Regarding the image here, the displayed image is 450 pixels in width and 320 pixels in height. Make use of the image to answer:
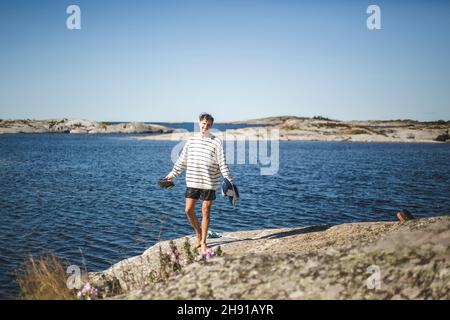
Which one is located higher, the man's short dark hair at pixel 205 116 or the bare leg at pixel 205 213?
the man's short dark hair at pixel 205 116

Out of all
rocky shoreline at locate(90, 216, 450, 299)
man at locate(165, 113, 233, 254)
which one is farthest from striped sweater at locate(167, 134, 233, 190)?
rocky shoreline at locate(90, 216, 450, 299)

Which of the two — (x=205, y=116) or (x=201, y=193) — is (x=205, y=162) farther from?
(x=205, y=116)

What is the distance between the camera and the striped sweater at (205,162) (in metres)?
8.34

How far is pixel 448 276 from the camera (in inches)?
171

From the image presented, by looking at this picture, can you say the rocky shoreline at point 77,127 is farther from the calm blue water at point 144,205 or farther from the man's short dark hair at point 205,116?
the man's short dark hair at point 205,116

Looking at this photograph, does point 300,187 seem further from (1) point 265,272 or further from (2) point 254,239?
(1) point 265,272

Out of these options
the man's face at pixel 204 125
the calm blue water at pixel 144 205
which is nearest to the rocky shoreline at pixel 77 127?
the calm blue water at pixel 144 205

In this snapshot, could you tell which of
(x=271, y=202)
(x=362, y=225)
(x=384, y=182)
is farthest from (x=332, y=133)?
(x=362, y=225)

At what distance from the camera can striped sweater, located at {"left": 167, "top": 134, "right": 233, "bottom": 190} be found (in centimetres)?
834

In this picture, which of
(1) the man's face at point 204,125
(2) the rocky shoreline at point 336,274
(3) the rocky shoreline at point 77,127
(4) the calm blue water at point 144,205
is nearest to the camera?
(2) the rocky shoreline at point 336,274

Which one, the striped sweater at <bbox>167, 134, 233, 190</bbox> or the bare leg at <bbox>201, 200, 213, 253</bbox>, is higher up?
the striped sweater at <bbox>167, 134, 233, 190</bbox>

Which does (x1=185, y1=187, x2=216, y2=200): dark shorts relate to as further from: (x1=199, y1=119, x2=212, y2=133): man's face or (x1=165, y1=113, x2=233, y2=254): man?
(x1=199, y1=119, x2=212, y2=133): man's face

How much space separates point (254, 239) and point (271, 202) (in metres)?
→ 12.1
